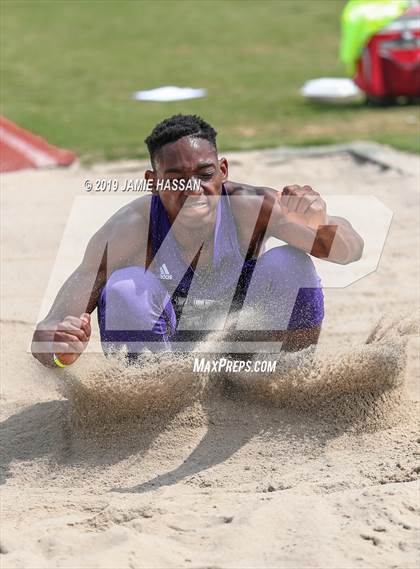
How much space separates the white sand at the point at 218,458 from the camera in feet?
8.15

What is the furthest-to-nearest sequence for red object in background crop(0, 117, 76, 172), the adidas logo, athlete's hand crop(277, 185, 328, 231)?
Answer: red object in background crop(0, 117, 76, 172) → the adidas logo → athlete's hand crop(277, 185, 328, 231)

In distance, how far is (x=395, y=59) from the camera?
9.05 m

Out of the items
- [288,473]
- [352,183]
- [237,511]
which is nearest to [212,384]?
[288,473]

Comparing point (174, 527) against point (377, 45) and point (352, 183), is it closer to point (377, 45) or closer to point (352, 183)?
point (352, 183)

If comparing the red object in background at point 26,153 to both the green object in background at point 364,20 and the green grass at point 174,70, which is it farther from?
the green object in background at point 364,20

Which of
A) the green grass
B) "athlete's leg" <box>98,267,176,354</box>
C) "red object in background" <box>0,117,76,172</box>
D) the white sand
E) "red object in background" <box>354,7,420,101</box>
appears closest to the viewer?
the white sand

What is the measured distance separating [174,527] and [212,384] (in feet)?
2.94

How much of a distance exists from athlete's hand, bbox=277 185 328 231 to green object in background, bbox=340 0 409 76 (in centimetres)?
626

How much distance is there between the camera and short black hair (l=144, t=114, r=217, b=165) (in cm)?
332

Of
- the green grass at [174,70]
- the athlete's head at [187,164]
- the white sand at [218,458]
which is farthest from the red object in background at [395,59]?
the athlete's head at [187,164]

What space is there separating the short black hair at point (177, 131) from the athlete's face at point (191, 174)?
0.02m

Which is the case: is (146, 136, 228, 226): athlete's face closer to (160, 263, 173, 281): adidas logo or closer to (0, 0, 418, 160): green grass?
(160, 263, 173, 281): adidas logo

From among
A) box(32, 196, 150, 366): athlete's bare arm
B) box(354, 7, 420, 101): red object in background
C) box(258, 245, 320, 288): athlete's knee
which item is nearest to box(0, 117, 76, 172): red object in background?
box(354, 7, 420, 101): red object in background

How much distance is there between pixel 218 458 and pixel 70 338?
59cm
